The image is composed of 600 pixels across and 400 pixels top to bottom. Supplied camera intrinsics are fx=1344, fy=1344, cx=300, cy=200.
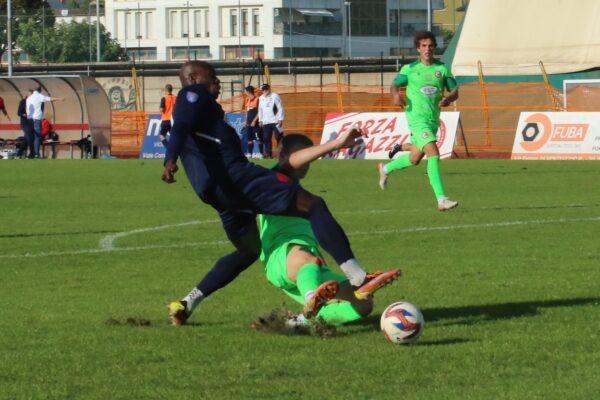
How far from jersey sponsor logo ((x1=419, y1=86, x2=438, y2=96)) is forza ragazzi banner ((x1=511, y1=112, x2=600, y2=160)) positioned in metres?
13.8

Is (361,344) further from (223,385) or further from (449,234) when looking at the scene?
(449,234)

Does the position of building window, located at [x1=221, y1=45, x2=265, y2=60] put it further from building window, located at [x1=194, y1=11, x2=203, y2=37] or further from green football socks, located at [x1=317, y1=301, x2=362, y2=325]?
green football socks, located at [x1=317, y1=301, x2=362, y2=325]

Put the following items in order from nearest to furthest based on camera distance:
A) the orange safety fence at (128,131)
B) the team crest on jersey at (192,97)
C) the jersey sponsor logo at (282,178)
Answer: the jersey sponsor logo at (282,178) < the team crest on jersey at (192,97) < the orange safety fence at (128,131)

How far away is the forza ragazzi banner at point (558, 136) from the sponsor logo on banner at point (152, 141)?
10.9 metres

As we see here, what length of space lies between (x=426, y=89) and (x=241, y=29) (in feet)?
310

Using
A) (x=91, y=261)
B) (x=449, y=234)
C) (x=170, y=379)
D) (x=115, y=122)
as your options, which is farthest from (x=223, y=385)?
(x=115, y=122)

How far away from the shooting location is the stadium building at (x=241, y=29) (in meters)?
109

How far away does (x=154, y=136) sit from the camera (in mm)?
37531

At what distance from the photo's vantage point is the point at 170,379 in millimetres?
6031

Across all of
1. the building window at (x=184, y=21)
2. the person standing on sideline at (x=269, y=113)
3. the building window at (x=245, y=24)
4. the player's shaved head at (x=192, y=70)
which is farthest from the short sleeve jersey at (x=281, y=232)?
the building window at (x=184, y=21)

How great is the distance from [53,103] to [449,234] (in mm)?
28348

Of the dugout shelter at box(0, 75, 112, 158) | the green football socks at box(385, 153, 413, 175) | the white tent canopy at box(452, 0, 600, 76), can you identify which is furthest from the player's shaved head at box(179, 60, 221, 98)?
the white tent canopy at box(452, 0, 600, 76)

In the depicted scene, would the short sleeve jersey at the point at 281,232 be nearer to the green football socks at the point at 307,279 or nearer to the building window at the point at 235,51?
the green football socks at the point at 307,279

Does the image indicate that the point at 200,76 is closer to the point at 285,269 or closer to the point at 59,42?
the point at 285,269
